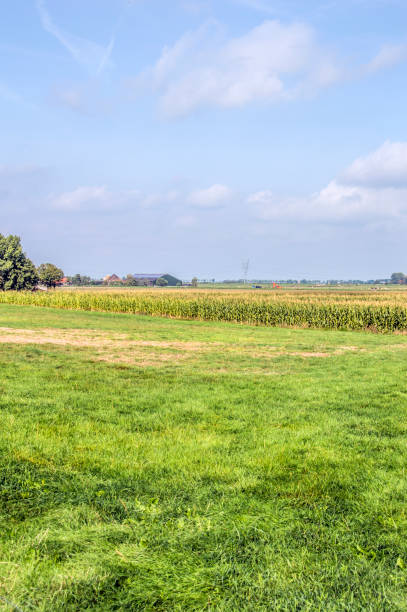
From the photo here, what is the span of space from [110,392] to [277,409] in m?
3.20

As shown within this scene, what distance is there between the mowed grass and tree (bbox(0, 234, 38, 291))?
73.1 m

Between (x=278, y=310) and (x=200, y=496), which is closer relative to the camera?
(x=200, y=496)

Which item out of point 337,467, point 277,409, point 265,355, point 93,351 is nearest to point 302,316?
point 265,355

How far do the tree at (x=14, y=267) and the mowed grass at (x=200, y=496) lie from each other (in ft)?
240

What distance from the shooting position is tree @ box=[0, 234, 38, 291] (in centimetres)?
7500

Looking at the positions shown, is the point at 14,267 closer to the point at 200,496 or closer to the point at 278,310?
the point at 278,310

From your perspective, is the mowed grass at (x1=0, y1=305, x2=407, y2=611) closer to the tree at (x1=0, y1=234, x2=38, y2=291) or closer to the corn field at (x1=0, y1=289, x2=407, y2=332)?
the corn field at (x1=0, y1=289, x2=407, y2=332)

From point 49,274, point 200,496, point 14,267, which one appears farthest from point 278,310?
point 49,274

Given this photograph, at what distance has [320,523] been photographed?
3.66m

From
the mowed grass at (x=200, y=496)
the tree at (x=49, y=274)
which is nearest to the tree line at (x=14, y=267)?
the tree at (x=49, y=274)

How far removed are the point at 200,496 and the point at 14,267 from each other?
80.3 meters

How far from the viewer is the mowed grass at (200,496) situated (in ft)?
9.39

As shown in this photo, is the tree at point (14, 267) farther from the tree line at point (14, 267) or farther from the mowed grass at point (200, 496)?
the mowed grass at point (200, 496)

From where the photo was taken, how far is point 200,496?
4070 millimetres
